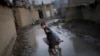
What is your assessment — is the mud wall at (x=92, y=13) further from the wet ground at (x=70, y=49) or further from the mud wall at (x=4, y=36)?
the mud wall at (x=4, y=36)

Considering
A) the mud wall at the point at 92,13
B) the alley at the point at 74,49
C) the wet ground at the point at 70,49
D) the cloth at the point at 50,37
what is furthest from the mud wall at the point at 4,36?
the mud wall at the point at 92,13

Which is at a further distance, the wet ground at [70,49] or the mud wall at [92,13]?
the mud wall at [92,13]

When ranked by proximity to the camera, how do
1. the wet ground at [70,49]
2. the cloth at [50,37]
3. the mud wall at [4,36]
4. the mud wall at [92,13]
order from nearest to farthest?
the cloth at [50,37], the mud wall at [4,36], the wet ground at [70,49], the mud wall at [92,13]

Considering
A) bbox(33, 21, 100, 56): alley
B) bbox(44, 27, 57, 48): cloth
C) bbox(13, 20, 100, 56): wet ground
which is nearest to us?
bbox(44, 27, 57, 48): cloth

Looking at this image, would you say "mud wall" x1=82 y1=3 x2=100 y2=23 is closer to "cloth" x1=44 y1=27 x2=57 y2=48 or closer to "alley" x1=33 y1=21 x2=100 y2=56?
"alley" x1=33 y1=21 x2=100 y2=56

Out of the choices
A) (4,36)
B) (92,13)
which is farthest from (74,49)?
(92,13)

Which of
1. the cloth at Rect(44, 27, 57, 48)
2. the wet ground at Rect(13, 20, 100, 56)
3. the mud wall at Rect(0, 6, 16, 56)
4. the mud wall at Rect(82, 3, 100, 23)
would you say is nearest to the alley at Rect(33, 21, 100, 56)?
the wet ground at Rect(13, 20, 100, 56)

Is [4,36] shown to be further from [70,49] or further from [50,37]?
[70,49]

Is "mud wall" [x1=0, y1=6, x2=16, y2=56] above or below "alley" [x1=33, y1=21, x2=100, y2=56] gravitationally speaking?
above

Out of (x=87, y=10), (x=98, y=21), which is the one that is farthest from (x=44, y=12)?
(x=98, y=21)

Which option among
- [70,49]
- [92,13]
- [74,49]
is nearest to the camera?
[74,49]

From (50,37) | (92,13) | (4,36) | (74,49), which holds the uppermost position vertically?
(50,37)

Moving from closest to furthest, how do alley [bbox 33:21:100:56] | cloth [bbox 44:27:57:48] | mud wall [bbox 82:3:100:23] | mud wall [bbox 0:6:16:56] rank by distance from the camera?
cloth [bbox 44:27:57:48], mud wall [bbox 0:6:16:56], alley [bbox 33:21:100:56], mud wall [bbox 82:3:100:23]

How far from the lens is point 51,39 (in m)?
8.04
